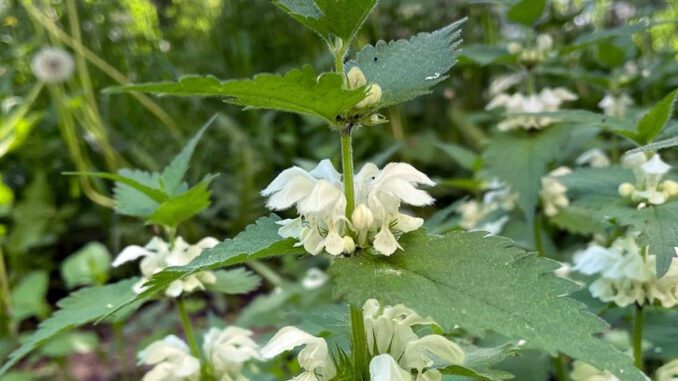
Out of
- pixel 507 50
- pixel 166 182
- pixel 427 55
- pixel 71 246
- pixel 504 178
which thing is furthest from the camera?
pixel 71 246

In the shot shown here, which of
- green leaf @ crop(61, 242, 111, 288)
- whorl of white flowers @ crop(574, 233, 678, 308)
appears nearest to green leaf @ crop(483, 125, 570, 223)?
whorl of white flowers @ crop(574, 233, 678, 308)

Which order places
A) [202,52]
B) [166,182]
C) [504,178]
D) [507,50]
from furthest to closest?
1. [202,52]
2. [507,50]
3. [504,178]
4. [166,182]

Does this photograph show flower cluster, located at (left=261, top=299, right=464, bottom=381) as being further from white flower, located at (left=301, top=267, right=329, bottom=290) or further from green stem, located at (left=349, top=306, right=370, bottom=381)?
white flower, located at (left=301, top=267, right=329, bottom=290)

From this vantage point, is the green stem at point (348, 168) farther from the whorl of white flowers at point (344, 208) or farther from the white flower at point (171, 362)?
the white flower at point (171, 362)

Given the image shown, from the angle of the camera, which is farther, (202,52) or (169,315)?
(202,52)

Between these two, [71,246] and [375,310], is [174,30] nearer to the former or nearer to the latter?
[71,246]

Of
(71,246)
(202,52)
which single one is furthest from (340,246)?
(202,52)

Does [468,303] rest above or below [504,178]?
above

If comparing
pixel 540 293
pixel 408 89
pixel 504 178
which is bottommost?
pixel 504 178
